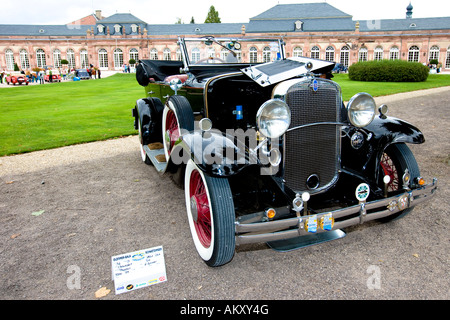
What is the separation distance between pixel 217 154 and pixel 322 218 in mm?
918

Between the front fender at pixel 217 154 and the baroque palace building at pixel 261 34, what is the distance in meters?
45.3

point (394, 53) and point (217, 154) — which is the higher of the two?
point (394, 53)

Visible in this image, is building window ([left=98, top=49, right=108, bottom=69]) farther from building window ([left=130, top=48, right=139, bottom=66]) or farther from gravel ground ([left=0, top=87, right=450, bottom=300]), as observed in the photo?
gravel ground ([left=0, top=87, right=450, bottom=300])

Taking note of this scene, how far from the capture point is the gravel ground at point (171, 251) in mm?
2346

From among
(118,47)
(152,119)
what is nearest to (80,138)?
(152,119)

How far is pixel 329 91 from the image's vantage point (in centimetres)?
267

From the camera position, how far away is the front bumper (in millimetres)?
2275

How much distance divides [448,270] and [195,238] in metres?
2.05

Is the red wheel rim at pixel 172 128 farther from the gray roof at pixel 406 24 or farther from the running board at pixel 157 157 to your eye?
the gray roof at pixel 406 24

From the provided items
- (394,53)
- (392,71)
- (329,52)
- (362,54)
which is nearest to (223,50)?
(392,71)

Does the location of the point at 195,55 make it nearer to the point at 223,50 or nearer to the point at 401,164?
the point at 223,50

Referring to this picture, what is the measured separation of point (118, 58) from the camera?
171 ft

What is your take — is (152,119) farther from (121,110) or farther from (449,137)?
(121,110)

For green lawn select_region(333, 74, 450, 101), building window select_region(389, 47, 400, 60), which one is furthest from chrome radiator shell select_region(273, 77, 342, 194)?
building window select_region(389, 47, 400, 60)
